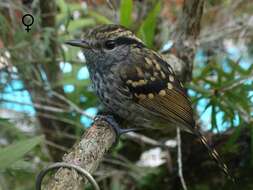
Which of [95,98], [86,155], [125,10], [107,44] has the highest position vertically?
[125,10]

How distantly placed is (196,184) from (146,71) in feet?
3.37

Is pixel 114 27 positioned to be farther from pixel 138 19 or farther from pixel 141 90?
pixel 138 19

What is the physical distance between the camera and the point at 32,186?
3.37 m

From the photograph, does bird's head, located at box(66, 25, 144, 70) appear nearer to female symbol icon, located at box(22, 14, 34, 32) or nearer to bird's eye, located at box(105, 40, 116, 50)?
bird's eye, located at box(105, 40, 116, 50)

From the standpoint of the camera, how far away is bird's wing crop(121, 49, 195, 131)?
2.81 meters

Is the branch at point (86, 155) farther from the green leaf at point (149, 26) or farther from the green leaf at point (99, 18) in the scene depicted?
the green leaf at point (99, 18)

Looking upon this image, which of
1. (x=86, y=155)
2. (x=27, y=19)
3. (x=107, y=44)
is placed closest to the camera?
(x=86, y=155)

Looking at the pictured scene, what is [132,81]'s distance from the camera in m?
2.79

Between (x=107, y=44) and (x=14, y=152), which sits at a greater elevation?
(x=107, y=44)

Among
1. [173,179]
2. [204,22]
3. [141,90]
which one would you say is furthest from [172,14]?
[141,90]

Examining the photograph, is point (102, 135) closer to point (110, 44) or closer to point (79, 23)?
point (110, 44)

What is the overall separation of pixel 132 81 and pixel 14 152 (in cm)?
80

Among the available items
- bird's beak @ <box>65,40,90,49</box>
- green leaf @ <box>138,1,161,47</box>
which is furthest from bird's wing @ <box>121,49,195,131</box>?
green leaf @ <box>138,1,161,47</box>

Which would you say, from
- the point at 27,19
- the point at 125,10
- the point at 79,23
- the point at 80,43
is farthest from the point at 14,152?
the point at 79,23
